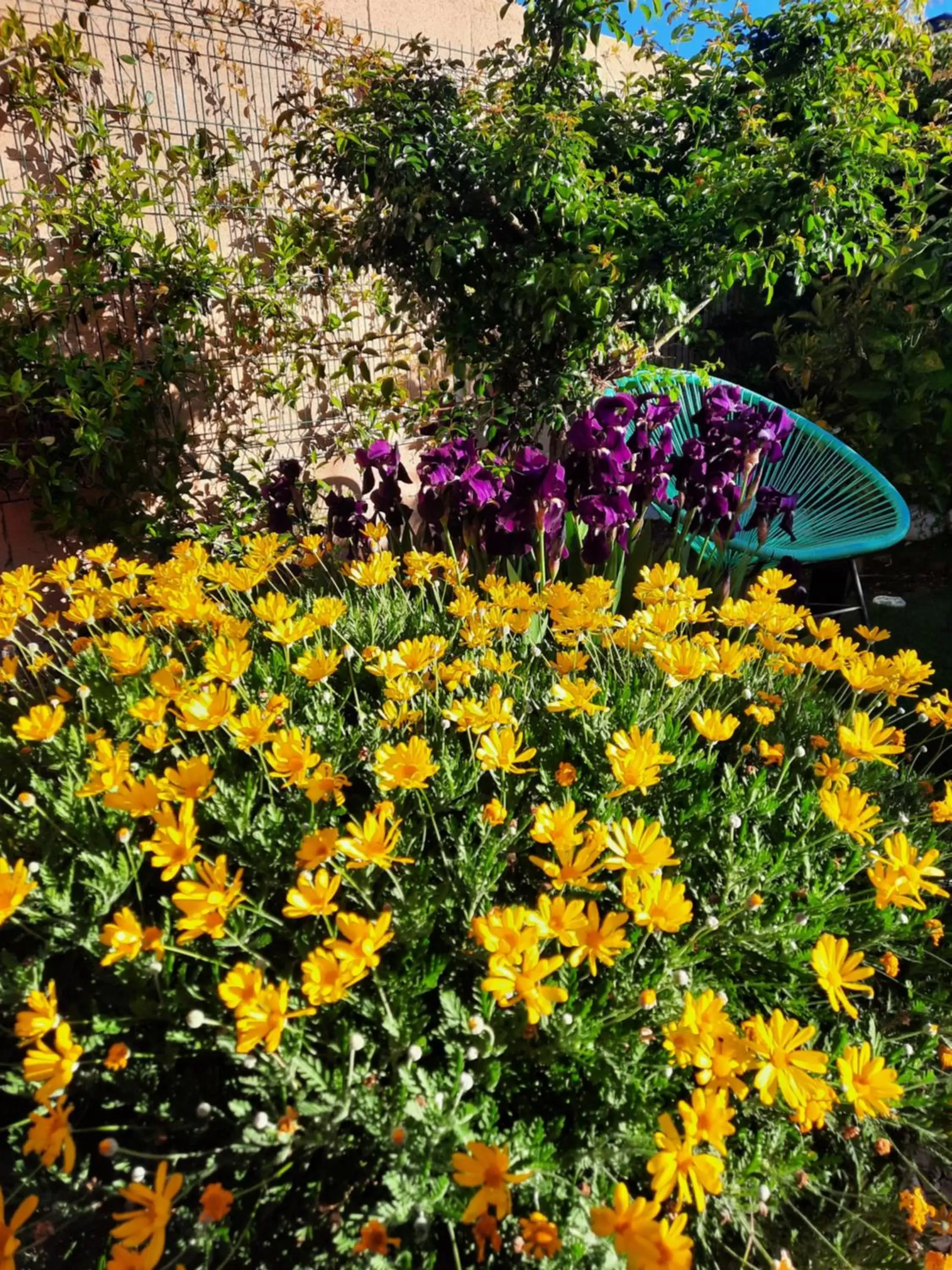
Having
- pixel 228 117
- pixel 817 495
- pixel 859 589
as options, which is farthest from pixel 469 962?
pixel 228 117

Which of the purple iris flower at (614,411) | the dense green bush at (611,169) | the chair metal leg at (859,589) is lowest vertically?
the chair metal leg at (859,589)

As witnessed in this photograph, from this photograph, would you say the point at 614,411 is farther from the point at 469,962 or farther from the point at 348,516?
the point at 469,962

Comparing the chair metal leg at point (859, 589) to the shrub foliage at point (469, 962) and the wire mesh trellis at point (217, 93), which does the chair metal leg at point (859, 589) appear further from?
the wire mesh trellis at point (217, 93)

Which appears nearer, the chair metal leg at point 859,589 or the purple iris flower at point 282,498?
the purple iris flower at point 282,498

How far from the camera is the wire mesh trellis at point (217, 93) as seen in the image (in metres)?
2.56

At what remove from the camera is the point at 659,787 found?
117cm

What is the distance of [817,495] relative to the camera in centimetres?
298

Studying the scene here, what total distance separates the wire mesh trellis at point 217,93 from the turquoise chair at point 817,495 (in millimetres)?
1389

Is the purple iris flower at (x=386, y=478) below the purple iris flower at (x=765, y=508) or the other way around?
the other way around

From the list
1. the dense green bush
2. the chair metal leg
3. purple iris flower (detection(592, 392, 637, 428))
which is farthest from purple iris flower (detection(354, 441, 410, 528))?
the chair metal leg

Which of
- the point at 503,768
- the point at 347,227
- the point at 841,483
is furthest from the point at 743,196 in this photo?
the point at 503,768

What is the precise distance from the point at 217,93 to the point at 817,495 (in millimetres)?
2764

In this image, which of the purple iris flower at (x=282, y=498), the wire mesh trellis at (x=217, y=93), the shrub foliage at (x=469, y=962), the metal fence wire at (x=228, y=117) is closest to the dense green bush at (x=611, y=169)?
the metal fence wire at (x=228, y=117)

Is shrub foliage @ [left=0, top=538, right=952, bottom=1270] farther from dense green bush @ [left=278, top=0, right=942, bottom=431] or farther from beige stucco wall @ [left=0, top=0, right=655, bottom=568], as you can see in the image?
beige stucco wall @ [left=0, top=0, right=655, bottom=568]
